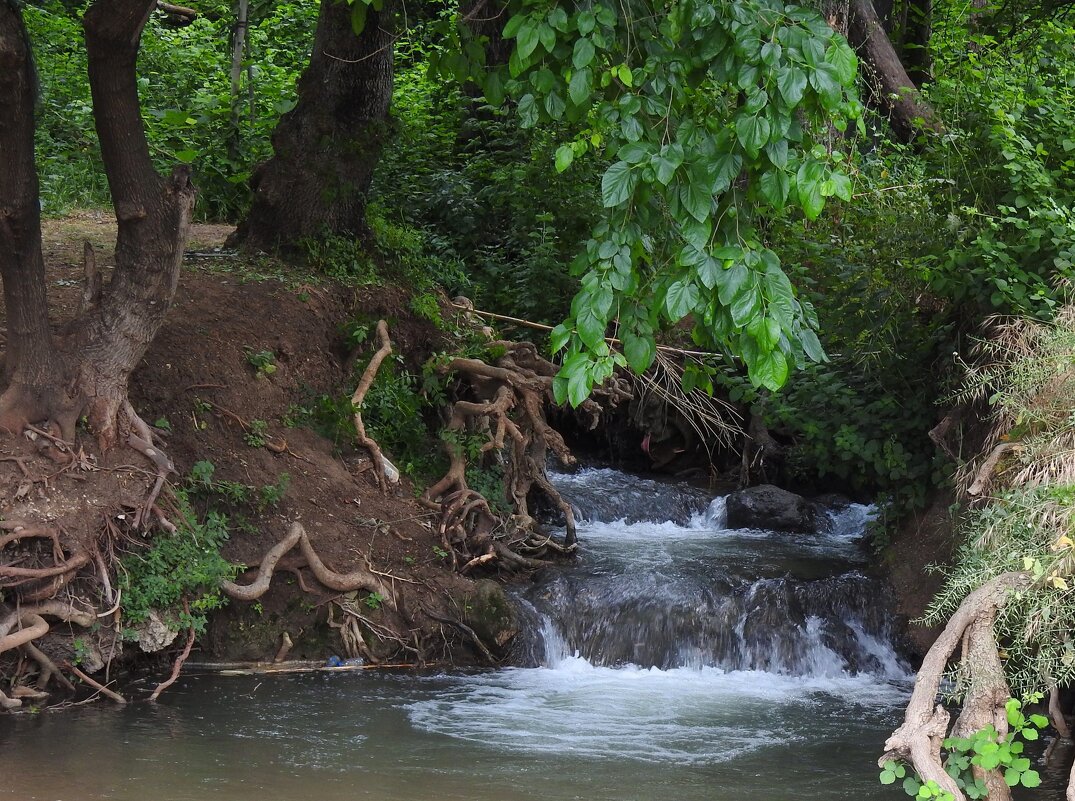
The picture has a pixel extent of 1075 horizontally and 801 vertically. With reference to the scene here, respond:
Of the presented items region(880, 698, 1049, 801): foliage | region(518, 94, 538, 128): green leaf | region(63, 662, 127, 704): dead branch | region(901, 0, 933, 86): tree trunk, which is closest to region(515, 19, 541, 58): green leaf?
region(518, 94, 538, 128): green leaf

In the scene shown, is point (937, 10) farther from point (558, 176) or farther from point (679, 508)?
point (679, 508)

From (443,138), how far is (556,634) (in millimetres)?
8056

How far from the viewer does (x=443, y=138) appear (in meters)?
14.7

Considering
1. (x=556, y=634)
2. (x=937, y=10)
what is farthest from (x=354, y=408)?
(x=937, y=10)

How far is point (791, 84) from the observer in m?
4.18

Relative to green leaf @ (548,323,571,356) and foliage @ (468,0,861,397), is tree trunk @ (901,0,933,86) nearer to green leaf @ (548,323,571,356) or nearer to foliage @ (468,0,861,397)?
foliage @ (468,0,861,397)

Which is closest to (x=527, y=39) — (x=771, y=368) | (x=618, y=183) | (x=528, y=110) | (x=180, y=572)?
(x=528, y=110)

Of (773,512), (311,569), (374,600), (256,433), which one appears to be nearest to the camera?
(311,569)

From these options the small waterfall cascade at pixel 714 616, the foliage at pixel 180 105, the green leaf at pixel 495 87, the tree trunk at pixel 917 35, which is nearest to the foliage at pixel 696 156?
the green leaf at pixel 495 87

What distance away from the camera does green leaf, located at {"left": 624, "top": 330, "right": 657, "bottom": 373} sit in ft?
14.3

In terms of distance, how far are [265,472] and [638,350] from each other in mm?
4653

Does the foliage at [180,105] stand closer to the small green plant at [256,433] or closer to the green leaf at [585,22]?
the small green plant at [256,433]

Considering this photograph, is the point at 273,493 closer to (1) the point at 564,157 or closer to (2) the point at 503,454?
(2) the point at 503,454

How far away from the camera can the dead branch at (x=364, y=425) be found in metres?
9.17
